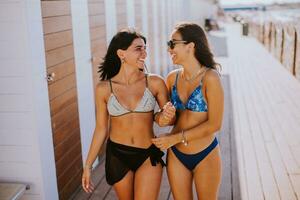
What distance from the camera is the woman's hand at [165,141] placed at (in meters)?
2.66

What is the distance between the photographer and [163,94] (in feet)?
9.29

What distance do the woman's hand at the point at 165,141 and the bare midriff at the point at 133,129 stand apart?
0.49ft

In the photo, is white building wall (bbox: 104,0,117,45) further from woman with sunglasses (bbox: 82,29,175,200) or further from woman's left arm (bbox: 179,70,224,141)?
woman's left arm (bbox: 179,70,224,141)

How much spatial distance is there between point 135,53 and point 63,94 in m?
1.50

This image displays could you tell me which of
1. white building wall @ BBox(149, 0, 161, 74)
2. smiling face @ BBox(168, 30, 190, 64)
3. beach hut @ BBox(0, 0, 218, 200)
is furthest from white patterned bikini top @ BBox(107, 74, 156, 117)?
white building wall @ BBox(149, 0, 161, 74)

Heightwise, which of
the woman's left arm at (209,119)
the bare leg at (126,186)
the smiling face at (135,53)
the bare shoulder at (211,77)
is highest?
the smiling face at (135,53)

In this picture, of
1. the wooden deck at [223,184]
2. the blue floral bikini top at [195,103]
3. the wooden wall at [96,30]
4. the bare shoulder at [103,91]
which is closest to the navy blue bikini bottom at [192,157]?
the blue floral bikini top at [195,103]

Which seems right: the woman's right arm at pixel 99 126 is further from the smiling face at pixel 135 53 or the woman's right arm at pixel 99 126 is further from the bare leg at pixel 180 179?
the bare leg at pixel 180 179

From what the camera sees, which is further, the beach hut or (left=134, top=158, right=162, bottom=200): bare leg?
the beach hut

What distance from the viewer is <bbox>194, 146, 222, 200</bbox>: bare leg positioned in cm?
276

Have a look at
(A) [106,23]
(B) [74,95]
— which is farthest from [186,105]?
(A) [106,23]

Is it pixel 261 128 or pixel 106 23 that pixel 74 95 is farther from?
pixel 261 128

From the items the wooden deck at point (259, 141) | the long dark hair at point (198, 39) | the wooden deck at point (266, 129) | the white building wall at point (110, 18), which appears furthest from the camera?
the white building wall at point (110, 18)

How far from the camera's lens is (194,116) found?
2.73 meters
